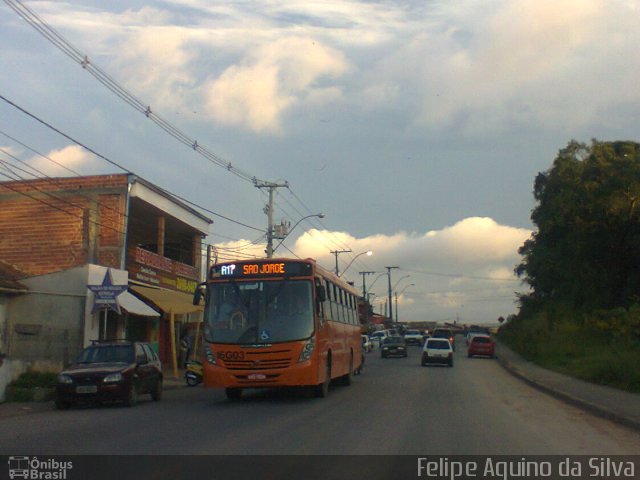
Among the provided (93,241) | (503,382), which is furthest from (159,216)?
(503,382)

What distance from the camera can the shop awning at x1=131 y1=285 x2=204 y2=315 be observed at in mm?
31625

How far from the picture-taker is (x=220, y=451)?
11.0 metres

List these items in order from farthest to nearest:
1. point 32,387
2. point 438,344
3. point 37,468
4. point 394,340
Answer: point 394,340 → point 438,344 → point 32,387 → point 37,468

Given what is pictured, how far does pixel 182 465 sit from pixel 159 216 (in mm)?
27673

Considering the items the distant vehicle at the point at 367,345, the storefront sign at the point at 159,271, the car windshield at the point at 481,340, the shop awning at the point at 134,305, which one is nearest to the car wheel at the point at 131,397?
the shop awning at the point at 134,305

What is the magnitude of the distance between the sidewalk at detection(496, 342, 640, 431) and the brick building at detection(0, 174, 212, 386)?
14253 mm

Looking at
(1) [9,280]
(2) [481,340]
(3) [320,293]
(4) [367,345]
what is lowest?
(3) [320,293]

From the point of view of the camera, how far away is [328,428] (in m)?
13.7

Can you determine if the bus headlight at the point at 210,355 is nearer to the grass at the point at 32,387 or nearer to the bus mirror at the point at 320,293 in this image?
the bus mirror at the point at 320,293

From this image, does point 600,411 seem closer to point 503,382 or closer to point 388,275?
point 503,382

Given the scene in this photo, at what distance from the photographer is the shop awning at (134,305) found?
1111 inches

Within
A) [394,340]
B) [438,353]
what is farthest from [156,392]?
[394,340]

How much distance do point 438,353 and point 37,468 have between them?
33.5 meters

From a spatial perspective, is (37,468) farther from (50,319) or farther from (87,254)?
(87,254)
